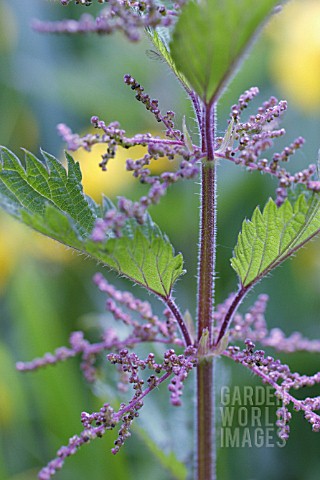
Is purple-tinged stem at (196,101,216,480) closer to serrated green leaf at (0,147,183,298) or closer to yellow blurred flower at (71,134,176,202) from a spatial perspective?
serrated green leaf at (0,147,183,298)

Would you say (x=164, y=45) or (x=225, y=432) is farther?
(x=225, y=432)

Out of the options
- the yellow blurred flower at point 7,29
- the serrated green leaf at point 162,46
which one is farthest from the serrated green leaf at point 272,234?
the yellow blurred flower at point 7,29

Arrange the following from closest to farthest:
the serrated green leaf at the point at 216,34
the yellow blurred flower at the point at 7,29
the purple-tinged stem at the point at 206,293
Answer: the serrated green leaf at the point at 216,34 → the purple-tinged stem at the point at 206,293 → the yellow blurred flower at the point at 7,29

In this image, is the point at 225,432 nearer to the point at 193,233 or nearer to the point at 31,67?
the point at 193,233

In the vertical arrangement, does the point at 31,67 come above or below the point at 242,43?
above

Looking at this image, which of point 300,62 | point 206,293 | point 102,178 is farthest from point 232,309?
point 300,62

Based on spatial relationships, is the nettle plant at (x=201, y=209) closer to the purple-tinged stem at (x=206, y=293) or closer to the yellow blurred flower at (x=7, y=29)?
the purple-tinged stem at (x=206, y=293)

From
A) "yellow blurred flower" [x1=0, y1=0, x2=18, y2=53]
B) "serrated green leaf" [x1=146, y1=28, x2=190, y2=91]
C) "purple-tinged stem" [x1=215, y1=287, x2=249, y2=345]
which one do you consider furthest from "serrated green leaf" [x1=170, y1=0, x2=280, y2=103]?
"yellow blurred flower" [x1=0, y1=0, x2=18, y2=53]

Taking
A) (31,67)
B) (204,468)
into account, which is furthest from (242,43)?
(31,67)
